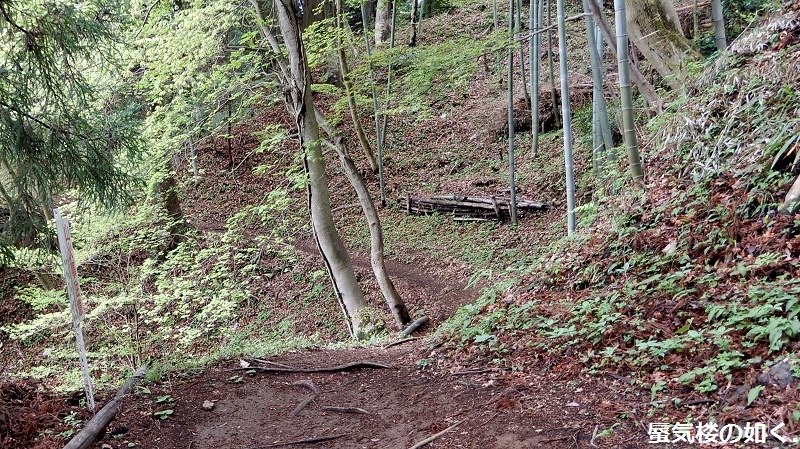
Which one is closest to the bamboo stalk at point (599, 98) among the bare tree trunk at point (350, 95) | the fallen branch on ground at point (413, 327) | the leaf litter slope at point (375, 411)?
the fallen branch on ground at point (413, 327)

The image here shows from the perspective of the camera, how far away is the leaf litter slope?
3301mm

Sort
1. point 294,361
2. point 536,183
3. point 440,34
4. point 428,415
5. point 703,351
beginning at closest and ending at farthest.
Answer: point 703,351 < point 428,415 < point 294,361 < point 536,183 < point 440,34

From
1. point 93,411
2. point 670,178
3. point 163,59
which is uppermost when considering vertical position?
point 163,59

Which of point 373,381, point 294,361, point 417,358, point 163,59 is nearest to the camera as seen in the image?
point 373,381

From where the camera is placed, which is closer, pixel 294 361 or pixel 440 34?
pixel 294 361

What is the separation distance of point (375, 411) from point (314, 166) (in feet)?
17.8

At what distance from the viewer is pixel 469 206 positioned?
47.8 feet

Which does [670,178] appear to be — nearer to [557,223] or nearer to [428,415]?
[428,415]

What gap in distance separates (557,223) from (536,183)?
2.39m

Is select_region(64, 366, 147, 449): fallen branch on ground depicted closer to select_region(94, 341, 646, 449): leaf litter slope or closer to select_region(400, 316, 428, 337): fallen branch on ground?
select_region(94, 341, 646, 449): leaf litter slope

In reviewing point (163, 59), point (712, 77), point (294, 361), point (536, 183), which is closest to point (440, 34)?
point (536, 183)

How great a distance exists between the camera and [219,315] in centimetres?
886

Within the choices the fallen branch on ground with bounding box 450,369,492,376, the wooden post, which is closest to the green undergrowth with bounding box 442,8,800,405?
the fallen branch on ground with bounding box 450,369,492,376

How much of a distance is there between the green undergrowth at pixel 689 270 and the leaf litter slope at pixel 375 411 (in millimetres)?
401
